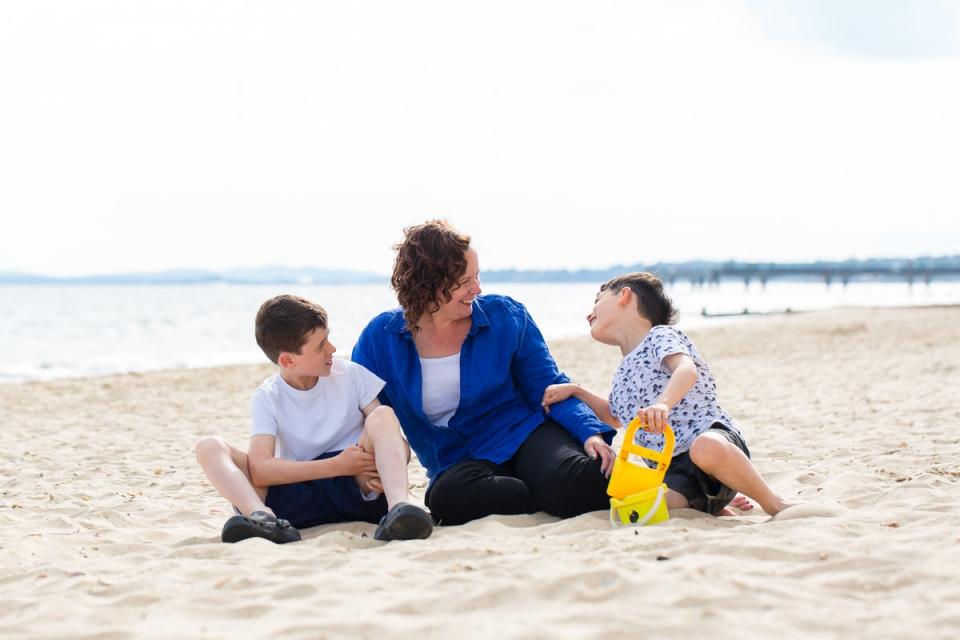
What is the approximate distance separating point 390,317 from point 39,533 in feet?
5.81

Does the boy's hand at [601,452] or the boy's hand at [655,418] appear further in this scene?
the boy's hand at [601,452]

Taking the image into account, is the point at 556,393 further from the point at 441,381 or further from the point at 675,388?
the point at 675,388

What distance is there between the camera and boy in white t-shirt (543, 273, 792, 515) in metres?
3.73

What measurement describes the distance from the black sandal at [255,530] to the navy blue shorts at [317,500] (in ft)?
1.42

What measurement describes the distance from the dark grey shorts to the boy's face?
1528mm

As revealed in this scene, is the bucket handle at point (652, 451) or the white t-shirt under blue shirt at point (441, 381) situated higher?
the white t-shirt under blue shirt at point (441, 381)

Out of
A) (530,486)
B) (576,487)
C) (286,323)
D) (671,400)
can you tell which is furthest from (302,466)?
(671,400)

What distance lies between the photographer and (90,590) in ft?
9.94

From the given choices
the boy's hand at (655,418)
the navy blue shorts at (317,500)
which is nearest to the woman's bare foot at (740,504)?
the boy's hand at (655,418)

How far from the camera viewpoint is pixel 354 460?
157 inches

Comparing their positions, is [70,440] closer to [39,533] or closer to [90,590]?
[39,533]

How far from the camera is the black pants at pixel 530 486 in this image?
3.99m

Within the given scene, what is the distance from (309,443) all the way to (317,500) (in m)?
0.26

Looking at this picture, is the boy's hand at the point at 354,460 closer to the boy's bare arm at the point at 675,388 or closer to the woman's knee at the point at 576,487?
the woman's knee at the point at 576,487
